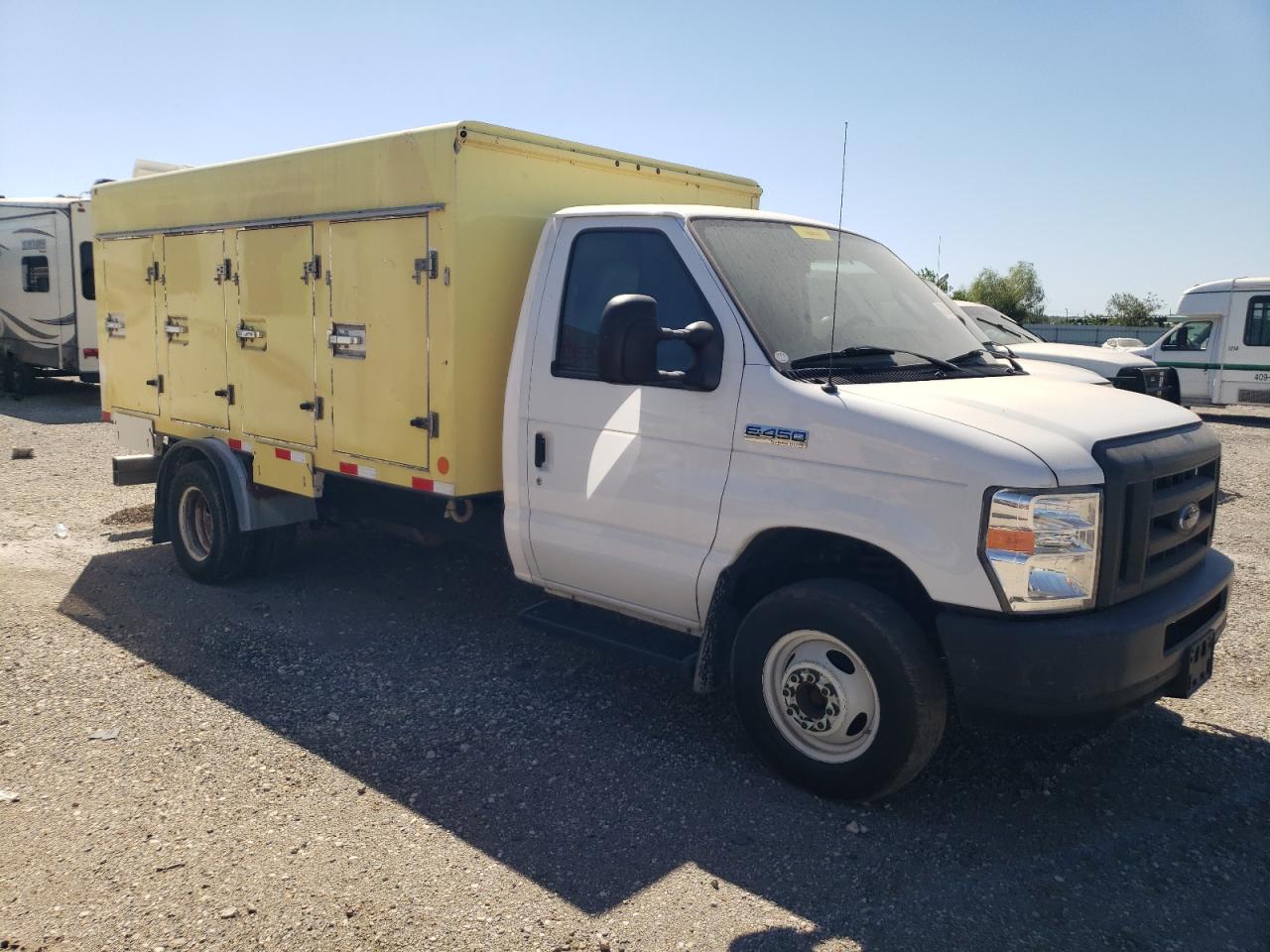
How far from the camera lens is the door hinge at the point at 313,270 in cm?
592

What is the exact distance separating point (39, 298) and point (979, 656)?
18.7 m

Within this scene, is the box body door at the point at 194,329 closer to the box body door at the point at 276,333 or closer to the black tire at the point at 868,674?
the box body door at the point at 276,333

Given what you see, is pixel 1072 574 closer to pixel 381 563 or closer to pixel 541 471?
pixel 541 471

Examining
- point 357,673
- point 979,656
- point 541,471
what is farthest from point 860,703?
point 357,673

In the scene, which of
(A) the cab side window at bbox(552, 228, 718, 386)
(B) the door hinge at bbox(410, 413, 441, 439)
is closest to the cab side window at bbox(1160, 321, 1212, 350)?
(A) the cab side window at bbox(552, 228, 718, 386)

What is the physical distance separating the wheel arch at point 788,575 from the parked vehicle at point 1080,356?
28.3ft

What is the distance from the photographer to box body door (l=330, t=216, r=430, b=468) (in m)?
5.25

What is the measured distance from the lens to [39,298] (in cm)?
1780

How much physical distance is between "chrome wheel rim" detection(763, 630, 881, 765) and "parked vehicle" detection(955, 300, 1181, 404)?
896cm

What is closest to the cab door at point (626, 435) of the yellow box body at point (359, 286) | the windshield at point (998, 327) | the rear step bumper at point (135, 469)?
the yellow box body at point (359, 286)

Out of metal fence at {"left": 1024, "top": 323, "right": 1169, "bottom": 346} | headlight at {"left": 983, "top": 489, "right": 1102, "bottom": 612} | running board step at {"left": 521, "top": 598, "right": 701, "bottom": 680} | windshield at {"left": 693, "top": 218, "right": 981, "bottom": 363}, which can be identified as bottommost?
running board step at {"left": 521, "top": 598, "right": 701, "bottom": 680}

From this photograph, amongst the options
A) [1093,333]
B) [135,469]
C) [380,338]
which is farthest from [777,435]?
[1093,333]

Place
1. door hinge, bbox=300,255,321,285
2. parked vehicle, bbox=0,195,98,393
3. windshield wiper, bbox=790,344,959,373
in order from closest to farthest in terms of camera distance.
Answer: windshield wiper, bbox=790,344,959,373
door hinge, bbox=300,255,321,285
parked vehicle, bbox=0,195,98,393

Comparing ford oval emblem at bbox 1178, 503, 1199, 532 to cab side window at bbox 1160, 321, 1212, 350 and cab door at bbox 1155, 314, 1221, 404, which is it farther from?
cab side window at bbox 1160, 321, 1212, 350
